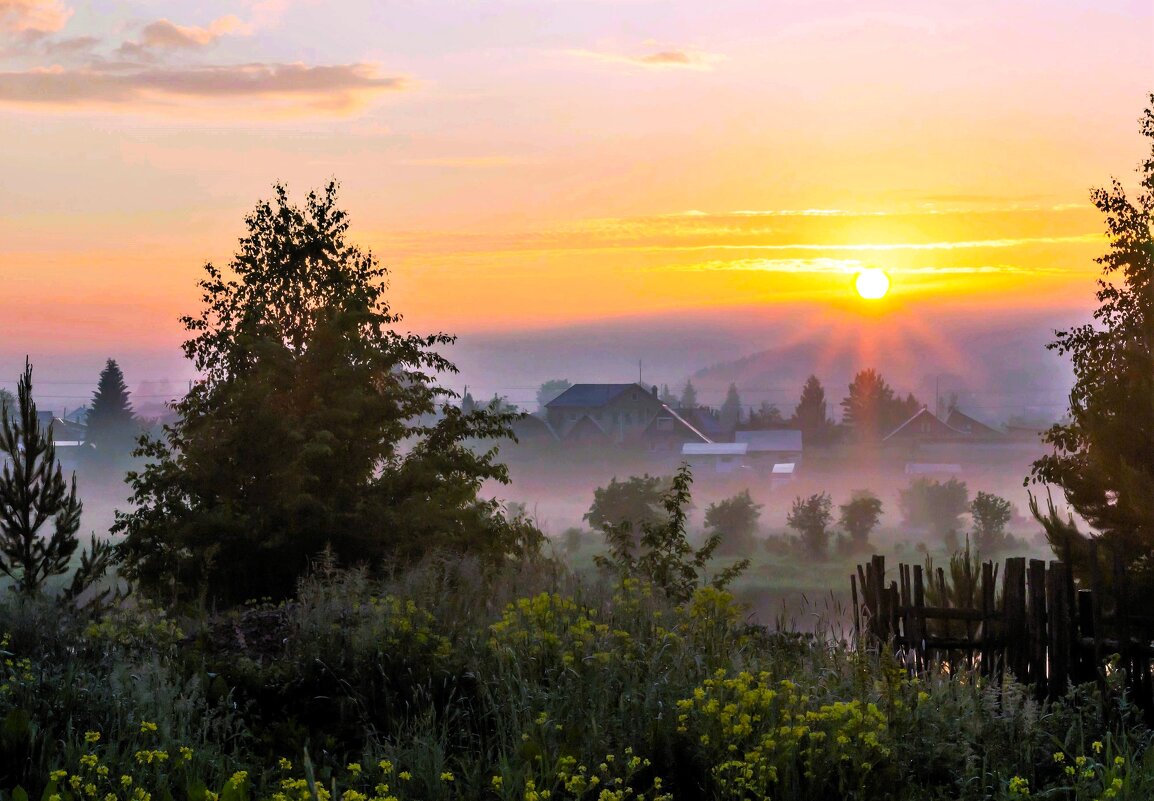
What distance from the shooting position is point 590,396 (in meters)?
106

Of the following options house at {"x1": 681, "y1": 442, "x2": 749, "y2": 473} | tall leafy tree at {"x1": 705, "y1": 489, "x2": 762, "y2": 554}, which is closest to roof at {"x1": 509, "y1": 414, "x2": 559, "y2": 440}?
house at {"x1": 681, "y1": 442, "x2": 749, "y2": 473}

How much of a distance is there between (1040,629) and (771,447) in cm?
11765

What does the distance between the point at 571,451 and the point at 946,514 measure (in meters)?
36.6

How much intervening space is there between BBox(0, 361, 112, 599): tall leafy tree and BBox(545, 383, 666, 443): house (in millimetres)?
84275

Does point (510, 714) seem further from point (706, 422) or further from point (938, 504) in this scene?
point (706, 422)

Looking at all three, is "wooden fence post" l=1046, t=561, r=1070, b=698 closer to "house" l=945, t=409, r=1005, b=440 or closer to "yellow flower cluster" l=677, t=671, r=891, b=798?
"yellow flower cluster" l=677, t=671, r=891, b=798

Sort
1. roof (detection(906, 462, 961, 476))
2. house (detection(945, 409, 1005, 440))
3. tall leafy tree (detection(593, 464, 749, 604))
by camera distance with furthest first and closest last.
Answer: house (detection(945, 409, 1005, 440))
roof (detection(906, 462, 961, 476))
tall leafy tree (detection(593, 464, 749, 604))

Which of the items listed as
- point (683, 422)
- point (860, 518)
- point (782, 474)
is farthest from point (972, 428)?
point (860, 518)

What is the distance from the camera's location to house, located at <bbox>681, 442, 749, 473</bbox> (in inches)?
4725

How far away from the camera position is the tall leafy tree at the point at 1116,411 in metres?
17.8

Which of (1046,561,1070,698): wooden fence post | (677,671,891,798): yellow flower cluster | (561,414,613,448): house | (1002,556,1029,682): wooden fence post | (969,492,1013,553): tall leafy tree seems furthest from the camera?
(561,414,613,448): house

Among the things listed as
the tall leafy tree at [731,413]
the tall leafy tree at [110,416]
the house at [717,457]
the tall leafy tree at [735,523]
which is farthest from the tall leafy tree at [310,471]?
the tall leafy tree at [731,413]

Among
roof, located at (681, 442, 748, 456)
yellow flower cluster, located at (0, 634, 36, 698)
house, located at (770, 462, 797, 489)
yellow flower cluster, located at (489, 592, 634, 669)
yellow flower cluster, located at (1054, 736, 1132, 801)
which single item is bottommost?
house, located at (770, 462, 797, 489)

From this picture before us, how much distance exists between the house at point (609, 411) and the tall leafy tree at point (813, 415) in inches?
1086
